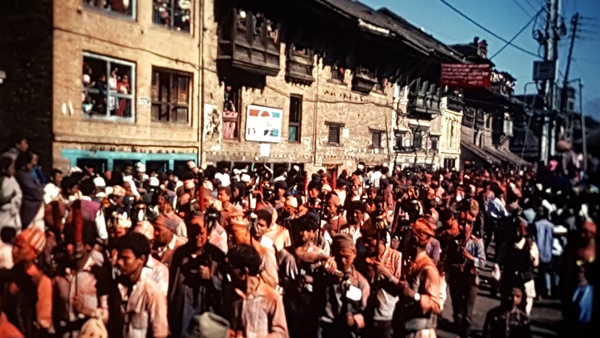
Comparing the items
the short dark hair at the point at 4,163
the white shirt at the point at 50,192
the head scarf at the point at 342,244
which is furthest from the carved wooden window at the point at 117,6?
the head scarf at the point at 342,244

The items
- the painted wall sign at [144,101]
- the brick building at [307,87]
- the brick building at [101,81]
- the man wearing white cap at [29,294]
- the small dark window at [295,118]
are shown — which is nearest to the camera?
the man wearing white cap at [29,294]

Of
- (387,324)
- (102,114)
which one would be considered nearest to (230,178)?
(102,114)

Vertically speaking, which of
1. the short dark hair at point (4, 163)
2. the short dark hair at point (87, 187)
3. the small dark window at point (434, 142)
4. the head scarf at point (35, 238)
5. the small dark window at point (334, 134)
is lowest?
Result: the head scarf at point (35, 238)

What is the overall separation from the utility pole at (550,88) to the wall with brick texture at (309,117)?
762 cm

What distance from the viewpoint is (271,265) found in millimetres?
4098

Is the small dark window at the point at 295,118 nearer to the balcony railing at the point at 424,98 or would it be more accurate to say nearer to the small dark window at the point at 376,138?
the small dark window at the point at 376,138

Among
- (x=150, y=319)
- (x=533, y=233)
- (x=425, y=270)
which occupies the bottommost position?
(x=150, y=319)

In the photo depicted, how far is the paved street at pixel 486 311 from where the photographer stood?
280 centimetres

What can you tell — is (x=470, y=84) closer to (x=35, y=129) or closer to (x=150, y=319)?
(x=150, y=319)

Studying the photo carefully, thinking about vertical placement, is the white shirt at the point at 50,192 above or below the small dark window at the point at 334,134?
below

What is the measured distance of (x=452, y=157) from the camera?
196 inches

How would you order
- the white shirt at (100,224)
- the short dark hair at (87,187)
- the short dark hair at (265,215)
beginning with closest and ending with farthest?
the white shirt at (100,224) < the short dark hair at (87,187) < the short dark hair at (265,215)

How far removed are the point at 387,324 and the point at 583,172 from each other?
2.52 meters

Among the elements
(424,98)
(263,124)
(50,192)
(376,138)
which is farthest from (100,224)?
(263,124)
